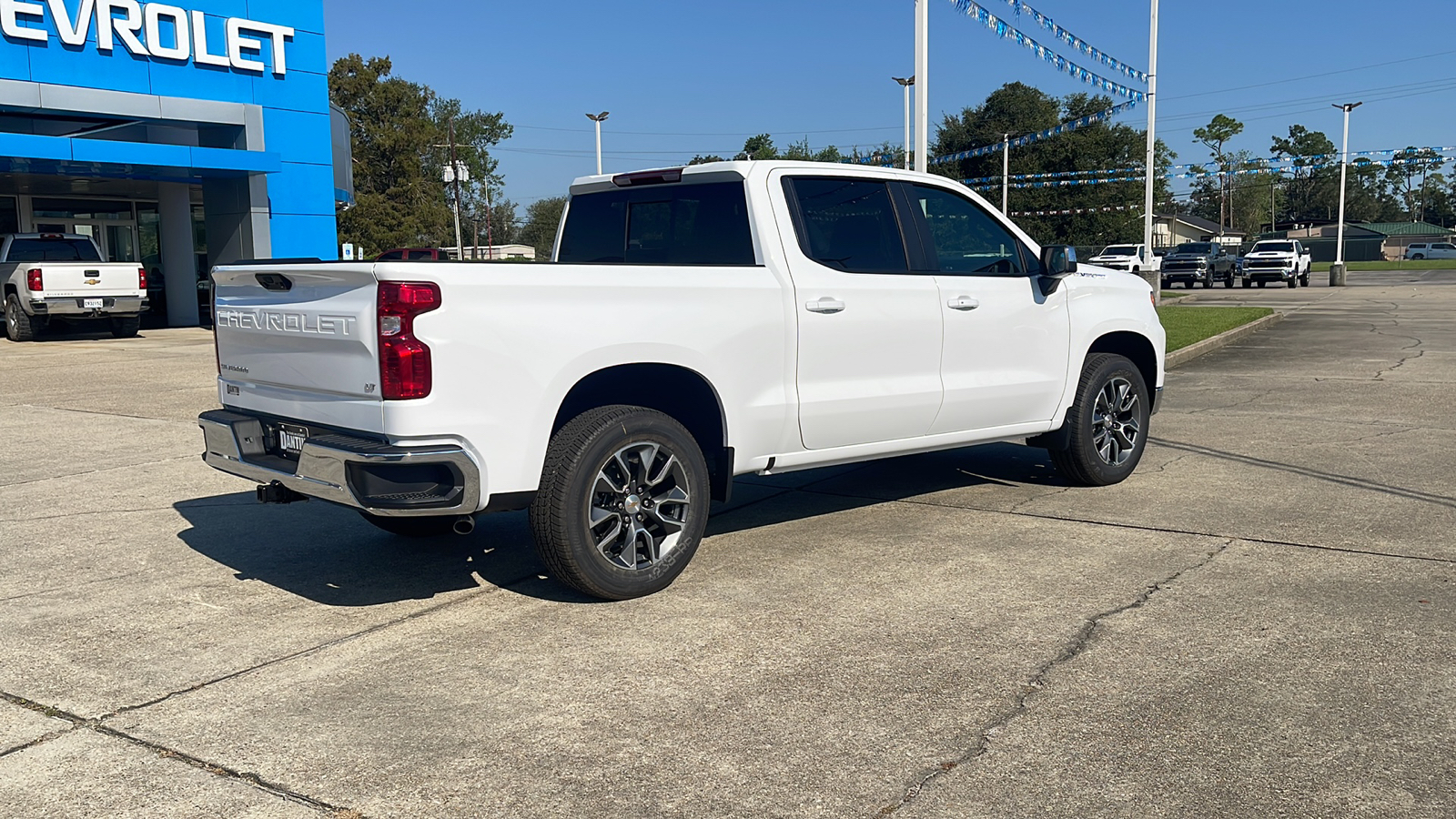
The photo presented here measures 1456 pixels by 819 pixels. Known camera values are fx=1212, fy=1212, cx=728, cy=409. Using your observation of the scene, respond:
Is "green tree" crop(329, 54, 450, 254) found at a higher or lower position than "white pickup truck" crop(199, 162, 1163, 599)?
higher

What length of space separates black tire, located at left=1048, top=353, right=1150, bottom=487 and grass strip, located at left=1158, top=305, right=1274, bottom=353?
932 cm

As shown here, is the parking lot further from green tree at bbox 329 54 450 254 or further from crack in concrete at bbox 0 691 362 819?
green tree at bbox 329 54 450 254

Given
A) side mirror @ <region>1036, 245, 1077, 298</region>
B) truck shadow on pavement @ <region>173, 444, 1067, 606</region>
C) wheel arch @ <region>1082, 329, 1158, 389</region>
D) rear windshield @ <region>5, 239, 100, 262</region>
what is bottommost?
truck shadow on pavement @ <region>173, 444, 1067, 606</region>

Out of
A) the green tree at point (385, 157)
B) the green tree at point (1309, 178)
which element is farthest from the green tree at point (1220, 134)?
the green tree at point (385, 157)

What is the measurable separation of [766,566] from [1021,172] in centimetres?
7109

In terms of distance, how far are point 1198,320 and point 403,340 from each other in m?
20.8

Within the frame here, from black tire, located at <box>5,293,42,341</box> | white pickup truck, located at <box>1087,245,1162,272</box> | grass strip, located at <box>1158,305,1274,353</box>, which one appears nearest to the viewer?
grass strip, located at <box>1158,305,1274,353</box>

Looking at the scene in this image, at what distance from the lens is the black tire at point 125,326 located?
2361 centimetres

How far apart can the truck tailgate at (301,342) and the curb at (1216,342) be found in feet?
38.6

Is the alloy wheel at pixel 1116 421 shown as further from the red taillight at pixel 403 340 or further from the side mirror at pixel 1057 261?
the red taillight at pixel 403 340

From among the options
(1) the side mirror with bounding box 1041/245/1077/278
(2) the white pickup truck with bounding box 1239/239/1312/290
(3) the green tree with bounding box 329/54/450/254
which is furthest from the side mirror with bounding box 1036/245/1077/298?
(3) the green tree with bounding box 329/54/450/254

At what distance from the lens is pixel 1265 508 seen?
6.99 m

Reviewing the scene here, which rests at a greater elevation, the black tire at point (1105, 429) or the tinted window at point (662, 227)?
the tinted window at point (662, 227)

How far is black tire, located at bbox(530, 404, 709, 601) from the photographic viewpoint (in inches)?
198
